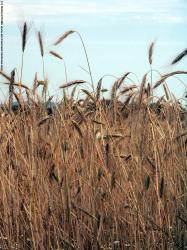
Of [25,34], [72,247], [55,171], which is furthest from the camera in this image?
[55,171]

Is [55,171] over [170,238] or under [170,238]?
→ over

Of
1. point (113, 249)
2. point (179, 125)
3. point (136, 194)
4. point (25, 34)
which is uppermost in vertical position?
point (25, 34)

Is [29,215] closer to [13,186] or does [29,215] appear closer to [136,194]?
[13,186]

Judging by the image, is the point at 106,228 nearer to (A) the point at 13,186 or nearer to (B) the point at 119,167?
(B) the point at 119,167

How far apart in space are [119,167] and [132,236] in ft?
1.35

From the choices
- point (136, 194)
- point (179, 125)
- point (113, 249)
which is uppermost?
point (179, 125)

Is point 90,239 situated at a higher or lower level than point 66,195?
lower

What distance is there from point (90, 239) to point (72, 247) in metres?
0.27

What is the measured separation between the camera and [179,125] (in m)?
3.53

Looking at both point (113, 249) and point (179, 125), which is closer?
point (113, 249)

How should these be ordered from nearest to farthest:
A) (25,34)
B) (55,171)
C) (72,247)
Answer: (72,247) < (25,34) < (55,171)

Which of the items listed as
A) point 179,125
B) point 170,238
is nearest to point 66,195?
point 170,238

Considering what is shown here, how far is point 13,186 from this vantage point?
3355 mm

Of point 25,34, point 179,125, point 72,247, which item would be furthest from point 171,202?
point 25,34
